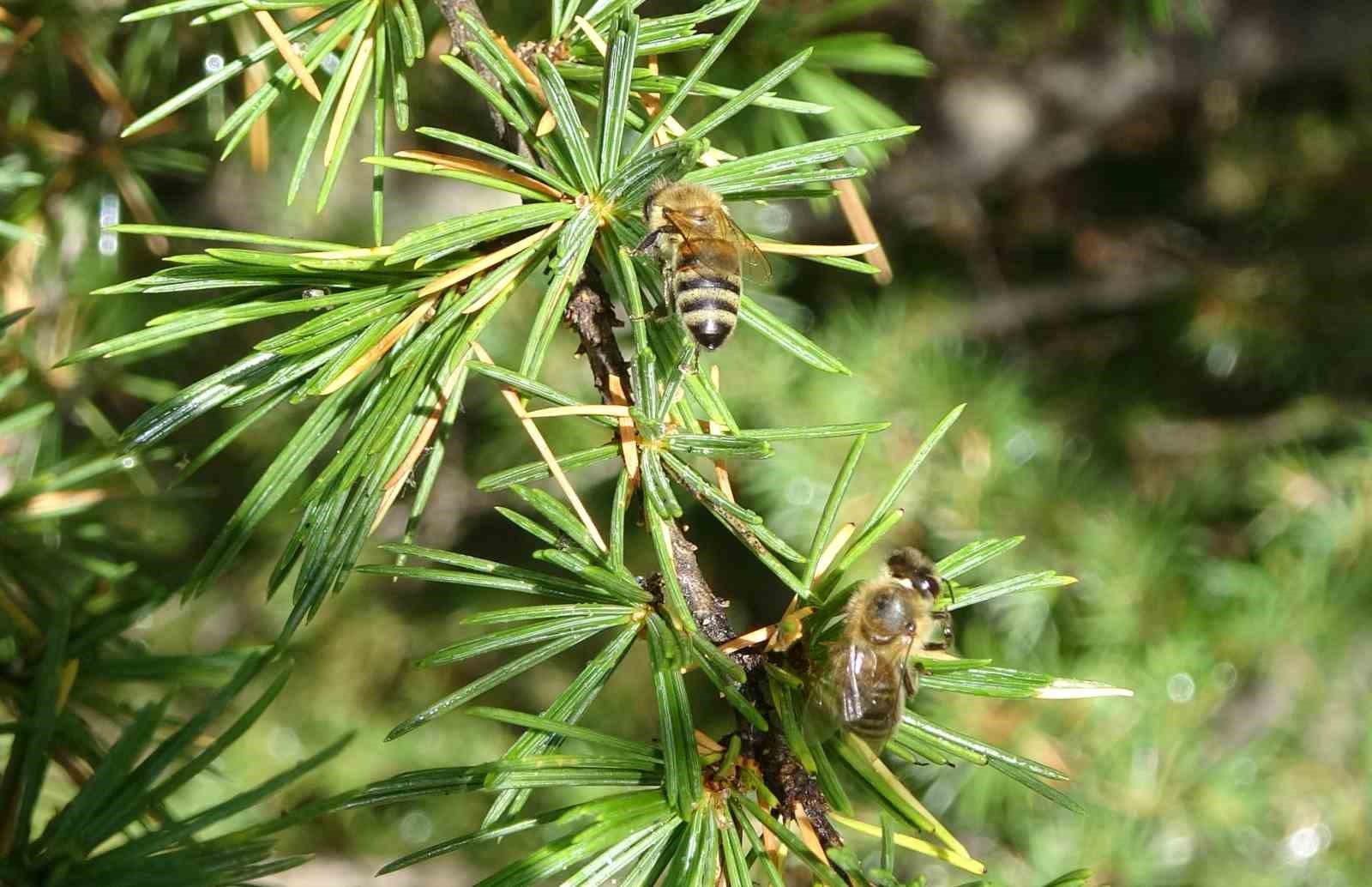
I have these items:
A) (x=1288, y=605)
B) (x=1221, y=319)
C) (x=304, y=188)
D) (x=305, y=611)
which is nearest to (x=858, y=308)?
(x=1221, y=319)

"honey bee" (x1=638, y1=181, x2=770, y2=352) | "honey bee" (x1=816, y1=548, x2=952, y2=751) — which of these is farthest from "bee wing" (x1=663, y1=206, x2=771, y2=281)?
"honey bee" (x1=816, y1=548, x2=952, y2=751)

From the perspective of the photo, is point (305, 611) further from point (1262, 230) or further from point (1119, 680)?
point (1262, 230)

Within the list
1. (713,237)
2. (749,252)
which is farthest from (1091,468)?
(713,237)

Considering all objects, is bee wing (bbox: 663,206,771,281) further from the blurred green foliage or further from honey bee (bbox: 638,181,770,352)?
the blurred green foliage

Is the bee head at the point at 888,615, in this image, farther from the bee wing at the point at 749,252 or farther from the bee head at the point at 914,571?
the bee wing at the point at 749,252

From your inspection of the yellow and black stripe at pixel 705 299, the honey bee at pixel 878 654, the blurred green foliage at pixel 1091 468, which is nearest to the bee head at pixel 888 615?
the honey bee at pixel 878 654

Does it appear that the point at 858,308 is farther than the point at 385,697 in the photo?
No
